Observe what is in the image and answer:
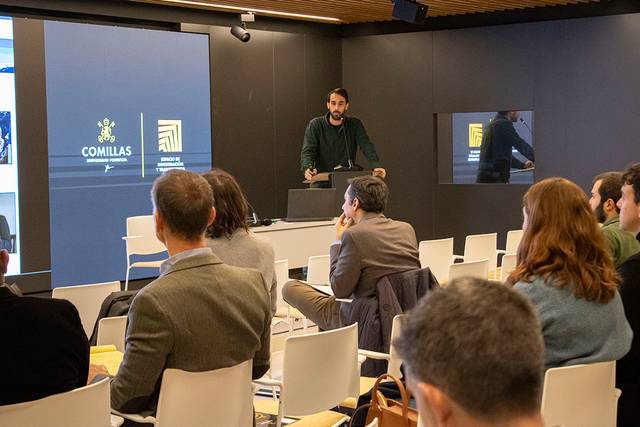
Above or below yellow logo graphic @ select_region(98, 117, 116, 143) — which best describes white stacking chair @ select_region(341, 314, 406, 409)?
below

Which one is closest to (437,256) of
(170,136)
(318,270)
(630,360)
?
(318,270)

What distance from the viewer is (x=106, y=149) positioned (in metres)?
10.3

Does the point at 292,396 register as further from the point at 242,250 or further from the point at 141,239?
the point at 141,239

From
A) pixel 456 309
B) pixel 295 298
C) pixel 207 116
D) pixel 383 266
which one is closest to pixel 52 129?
pixel 207 116

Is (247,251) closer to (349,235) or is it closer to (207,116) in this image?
(349,235)

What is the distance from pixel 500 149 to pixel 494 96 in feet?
2.29

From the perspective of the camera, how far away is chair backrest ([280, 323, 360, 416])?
3.94 meters

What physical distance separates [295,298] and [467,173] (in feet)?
22.4

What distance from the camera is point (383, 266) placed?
5480 mm

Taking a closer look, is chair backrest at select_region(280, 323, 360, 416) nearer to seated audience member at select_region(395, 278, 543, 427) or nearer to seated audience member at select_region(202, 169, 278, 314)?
seated audience member at select_region(202, 169, 278, 314)

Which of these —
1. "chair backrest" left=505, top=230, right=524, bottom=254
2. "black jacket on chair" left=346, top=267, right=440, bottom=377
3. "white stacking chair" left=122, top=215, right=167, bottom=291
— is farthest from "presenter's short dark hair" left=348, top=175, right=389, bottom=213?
"white stacking chair" left=122, top=215, right=167, bottom=291

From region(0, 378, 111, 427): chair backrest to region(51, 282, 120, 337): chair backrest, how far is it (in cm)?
226

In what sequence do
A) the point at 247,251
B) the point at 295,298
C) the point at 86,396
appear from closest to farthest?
the point at 86,396
the point at 247,251
the point at 295,298

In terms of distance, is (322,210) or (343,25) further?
(343,25)
